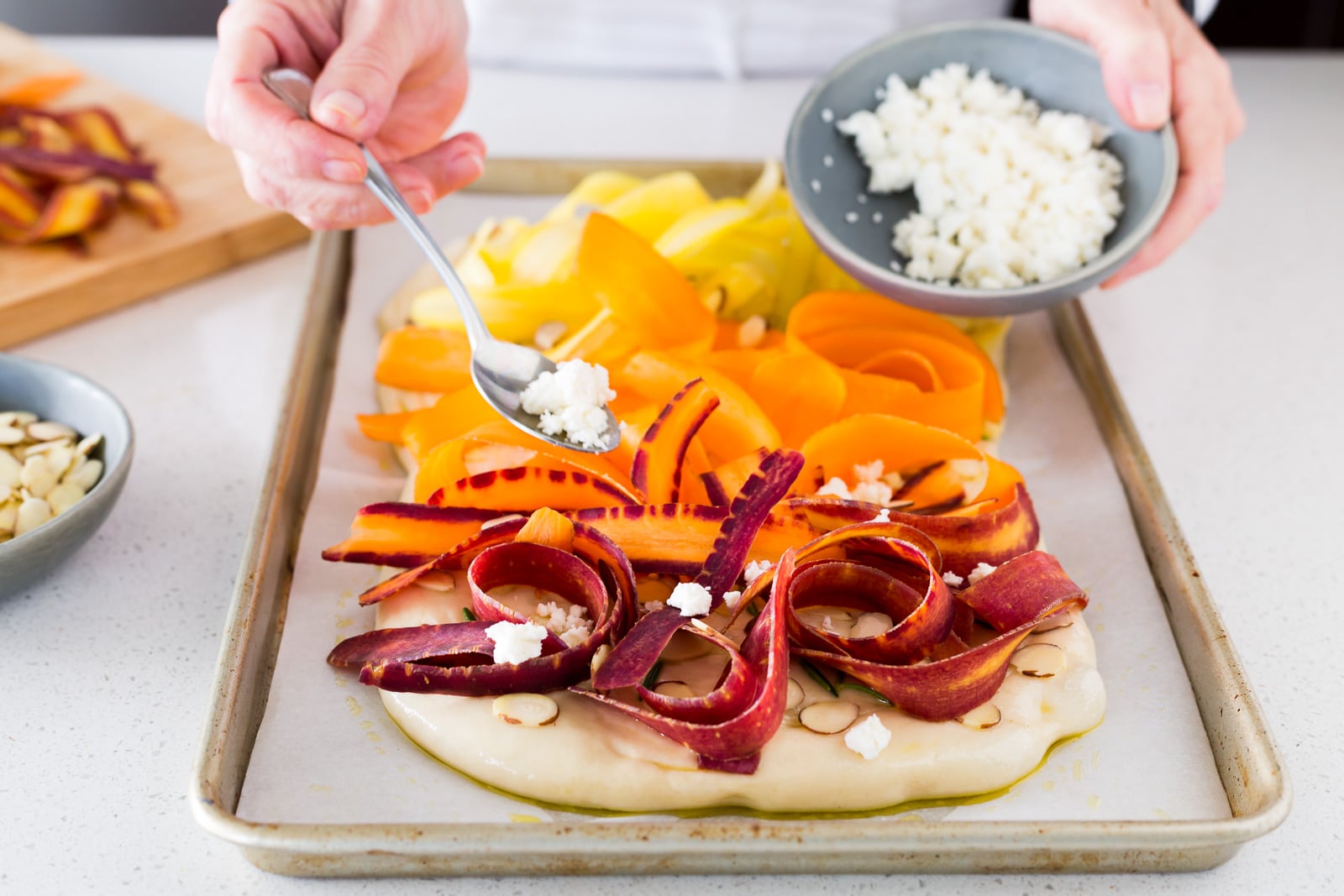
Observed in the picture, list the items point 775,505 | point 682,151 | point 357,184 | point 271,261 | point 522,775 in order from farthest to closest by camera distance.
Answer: point 682,151 → point 271,261 → point 357,184 → point 775,505 → point 522,775

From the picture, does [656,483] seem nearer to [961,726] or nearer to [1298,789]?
[961,726]

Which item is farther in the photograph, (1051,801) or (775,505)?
(775,505)

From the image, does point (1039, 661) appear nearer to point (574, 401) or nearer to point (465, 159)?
point (574, 401)

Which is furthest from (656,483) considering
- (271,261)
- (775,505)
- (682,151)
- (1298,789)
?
(682,151)

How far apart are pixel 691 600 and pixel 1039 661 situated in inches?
12.1

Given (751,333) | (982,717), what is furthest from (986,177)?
(982,717)

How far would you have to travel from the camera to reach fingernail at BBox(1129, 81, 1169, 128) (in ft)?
3.95

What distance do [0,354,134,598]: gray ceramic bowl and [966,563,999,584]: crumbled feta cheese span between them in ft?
2.63

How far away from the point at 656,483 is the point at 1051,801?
43 centimetres

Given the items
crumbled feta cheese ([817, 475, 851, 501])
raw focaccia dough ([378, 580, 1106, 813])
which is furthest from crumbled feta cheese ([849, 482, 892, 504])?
raw focaccia dough ([378, 580, 1106, 813])

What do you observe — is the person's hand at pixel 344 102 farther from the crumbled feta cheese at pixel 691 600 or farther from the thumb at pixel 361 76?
the crumbled feta cheese at pixel 691 600

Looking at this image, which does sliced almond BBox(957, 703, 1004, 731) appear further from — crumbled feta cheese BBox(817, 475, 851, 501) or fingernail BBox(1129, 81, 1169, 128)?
fingernail BBox(1129, 81, 1169, 128)

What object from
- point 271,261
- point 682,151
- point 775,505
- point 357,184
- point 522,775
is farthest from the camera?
point 682,151

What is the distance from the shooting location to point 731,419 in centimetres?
110
